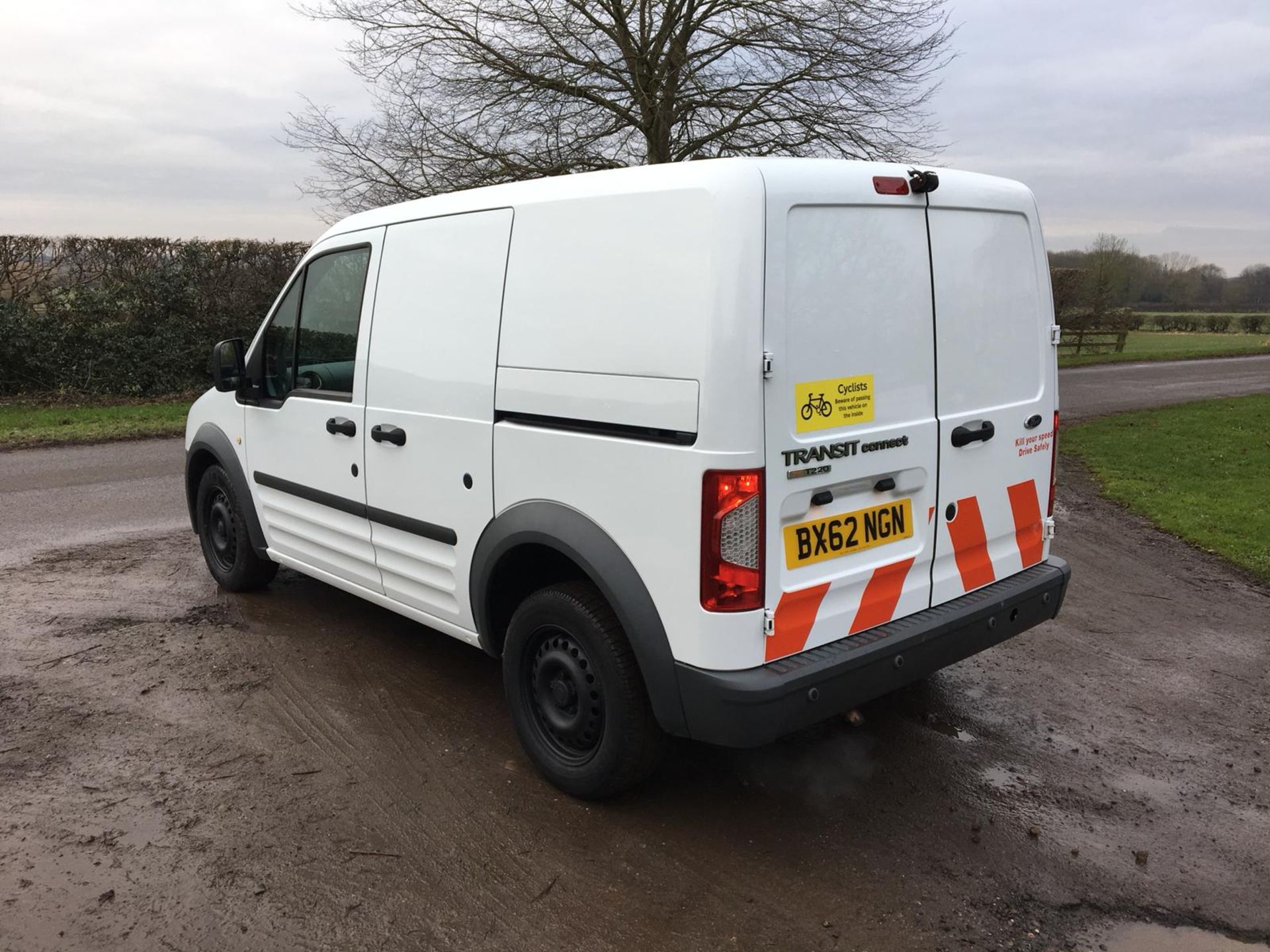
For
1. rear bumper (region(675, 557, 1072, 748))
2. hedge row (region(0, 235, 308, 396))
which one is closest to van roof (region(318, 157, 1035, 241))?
rear bumper (region(675, 557, 1072, 748))

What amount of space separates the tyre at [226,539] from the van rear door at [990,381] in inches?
149

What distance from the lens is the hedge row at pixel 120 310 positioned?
47.2ft

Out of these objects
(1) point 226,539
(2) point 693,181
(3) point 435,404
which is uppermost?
(2) point 693,181

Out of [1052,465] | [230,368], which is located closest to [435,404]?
[230,368]

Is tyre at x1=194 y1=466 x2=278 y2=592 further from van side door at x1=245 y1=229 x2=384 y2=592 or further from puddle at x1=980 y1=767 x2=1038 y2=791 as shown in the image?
puddle at x1=980 y1=767 x2=1038 y2=791

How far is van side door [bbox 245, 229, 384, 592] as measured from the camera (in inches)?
175

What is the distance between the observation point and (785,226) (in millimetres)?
2986

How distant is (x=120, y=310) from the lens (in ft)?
48.9

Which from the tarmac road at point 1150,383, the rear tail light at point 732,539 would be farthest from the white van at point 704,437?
the tarmac road at point 1150,383

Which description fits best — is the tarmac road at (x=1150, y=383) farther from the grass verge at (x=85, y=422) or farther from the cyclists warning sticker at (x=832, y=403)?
the grass verge at (x=85, y=422)

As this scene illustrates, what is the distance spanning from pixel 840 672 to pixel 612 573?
80 centimetres

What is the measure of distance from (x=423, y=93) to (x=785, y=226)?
12.5m

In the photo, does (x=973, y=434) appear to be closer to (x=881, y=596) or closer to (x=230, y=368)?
(x=881, y=596)

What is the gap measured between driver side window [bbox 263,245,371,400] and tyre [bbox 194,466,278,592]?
881 mm
